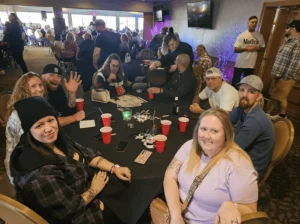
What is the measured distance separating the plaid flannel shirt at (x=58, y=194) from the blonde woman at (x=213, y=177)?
0.50 metres

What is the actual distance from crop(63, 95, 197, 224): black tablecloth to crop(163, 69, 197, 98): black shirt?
0.63 meters

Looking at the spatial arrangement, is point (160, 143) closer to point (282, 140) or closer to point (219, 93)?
point (282, 140)

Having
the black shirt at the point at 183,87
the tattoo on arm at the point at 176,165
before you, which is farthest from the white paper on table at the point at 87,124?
the black shirt at the point at 183,87

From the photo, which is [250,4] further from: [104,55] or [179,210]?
[179,210]

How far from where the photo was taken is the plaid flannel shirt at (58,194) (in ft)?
3.26

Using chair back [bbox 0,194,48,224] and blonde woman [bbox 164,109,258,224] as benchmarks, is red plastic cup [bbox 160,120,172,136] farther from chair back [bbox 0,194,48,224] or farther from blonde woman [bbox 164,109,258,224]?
chair back [bbox 0,194,48,224]

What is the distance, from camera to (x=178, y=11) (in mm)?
8516

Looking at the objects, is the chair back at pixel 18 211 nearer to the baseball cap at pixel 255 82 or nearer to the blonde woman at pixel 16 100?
the blonde woman at pixel 16 100

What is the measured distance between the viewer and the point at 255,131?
1495 mm

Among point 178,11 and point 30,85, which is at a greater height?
point 178,11

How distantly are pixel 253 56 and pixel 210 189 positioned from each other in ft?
12.6

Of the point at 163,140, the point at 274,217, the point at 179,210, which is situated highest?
the point at 163,140

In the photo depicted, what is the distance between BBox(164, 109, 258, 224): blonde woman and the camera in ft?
3.38

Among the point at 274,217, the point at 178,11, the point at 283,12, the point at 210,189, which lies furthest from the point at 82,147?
the point at 178,11
